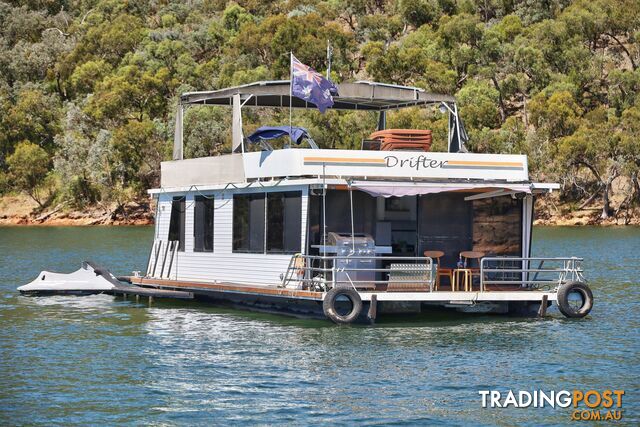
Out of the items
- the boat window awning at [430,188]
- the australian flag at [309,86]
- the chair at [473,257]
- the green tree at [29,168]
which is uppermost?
the green tree at [29,168]

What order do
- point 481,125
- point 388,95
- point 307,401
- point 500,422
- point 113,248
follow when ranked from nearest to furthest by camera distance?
point 500,422
point 307,401
point 388,95
point 113,248
point 481,125

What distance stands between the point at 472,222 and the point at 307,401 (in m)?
9.65

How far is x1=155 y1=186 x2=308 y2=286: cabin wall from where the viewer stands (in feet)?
81.6

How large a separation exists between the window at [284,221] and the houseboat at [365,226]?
0.09ft

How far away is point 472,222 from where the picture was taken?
84.7ft

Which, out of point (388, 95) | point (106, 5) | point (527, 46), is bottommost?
point (388, 95)

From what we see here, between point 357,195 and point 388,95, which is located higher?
point 388,95

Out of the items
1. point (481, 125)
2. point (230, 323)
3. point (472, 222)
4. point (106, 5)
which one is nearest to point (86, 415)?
point (230, 323)

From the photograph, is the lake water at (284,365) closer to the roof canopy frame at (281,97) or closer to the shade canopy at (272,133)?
the shade canopy at (272,133)

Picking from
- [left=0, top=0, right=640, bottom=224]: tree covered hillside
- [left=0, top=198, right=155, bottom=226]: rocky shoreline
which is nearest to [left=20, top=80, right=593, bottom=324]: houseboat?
[left=0, top=0, right=640, bottom=224]: tree covered hillside

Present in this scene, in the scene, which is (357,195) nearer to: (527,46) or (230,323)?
(230,323)

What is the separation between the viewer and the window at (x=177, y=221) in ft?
93.0

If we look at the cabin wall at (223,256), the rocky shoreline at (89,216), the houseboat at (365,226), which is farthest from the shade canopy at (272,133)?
the rocky shoreline at (89,216)

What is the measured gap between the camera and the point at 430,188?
78.6ft
